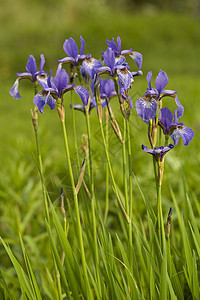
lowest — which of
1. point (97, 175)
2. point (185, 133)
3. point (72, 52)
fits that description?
point (97, 175)

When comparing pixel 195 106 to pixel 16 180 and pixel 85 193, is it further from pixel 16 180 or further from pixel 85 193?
pixel 85 193

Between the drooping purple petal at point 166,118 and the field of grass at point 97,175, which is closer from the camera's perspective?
the drooping purple petal at point 166,118

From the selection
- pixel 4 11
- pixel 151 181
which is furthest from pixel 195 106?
pixel 4 11

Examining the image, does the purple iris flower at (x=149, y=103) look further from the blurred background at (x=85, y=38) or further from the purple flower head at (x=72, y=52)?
the blurred background at (x=85, y=38)

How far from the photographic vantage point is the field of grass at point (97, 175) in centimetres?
102

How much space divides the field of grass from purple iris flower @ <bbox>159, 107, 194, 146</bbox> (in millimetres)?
188

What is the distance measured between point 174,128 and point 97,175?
140 cm

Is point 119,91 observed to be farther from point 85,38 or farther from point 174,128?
point 85,38

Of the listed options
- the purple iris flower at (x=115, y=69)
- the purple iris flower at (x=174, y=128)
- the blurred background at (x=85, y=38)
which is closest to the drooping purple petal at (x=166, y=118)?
the purple iris flower at (x=174, y=128)

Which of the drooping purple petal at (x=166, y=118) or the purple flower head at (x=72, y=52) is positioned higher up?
the purple flower head at (x=72, y=52)

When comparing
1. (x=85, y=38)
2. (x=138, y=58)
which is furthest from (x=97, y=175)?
(x=85, y=38)

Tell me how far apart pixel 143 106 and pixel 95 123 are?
2.67 meters

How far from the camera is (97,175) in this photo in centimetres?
225

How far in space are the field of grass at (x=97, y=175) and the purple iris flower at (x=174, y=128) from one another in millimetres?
188
